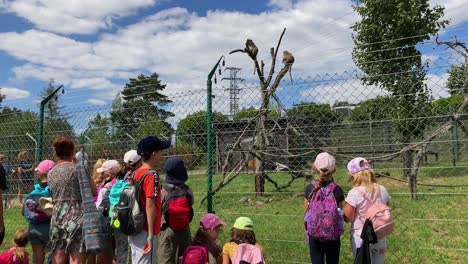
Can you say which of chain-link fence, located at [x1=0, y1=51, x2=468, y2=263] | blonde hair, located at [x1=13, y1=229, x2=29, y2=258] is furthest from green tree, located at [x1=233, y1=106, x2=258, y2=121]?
blonde hair, located at [x1=13, y1=229, x2=29, y2=258]

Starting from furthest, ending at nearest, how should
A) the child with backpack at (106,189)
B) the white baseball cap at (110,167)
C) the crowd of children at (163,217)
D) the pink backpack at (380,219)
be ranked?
1. the white baseball cap at (110,167)
2. the child with backpack at (106,189)
3. the crowd of children at (163,217)
4. the pink backpack at (380,219)

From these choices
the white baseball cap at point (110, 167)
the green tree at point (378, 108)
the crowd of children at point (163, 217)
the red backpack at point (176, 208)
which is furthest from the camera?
the green tree at point (378, 108)

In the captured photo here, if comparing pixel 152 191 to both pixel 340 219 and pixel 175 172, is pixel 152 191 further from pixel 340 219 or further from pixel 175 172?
pixel 340 219

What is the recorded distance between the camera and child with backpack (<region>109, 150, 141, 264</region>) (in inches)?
156

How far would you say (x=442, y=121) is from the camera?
567cm

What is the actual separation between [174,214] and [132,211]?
1.82 feet

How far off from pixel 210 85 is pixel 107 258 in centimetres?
206

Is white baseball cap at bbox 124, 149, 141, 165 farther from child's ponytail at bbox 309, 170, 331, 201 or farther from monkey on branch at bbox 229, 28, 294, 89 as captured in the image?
monkey on branch at bbox 229, 28, 294, 89

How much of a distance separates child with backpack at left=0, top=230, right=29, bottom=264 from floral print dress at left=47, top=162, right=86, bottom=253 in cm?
83

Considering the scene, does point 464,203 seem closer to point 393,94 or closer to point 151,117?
point 393,94

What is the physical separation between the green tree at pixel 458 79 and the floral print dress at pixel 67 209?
3.58m

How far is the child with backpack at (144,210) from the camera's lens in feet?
11.1

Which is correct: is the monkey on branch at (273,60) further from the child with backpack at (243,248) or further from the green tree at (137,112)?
the child with backpack at (243,248)

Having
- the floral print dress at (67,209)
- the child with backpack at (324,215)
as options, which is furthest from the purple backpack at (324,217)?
the floral print dress at (67,209)
